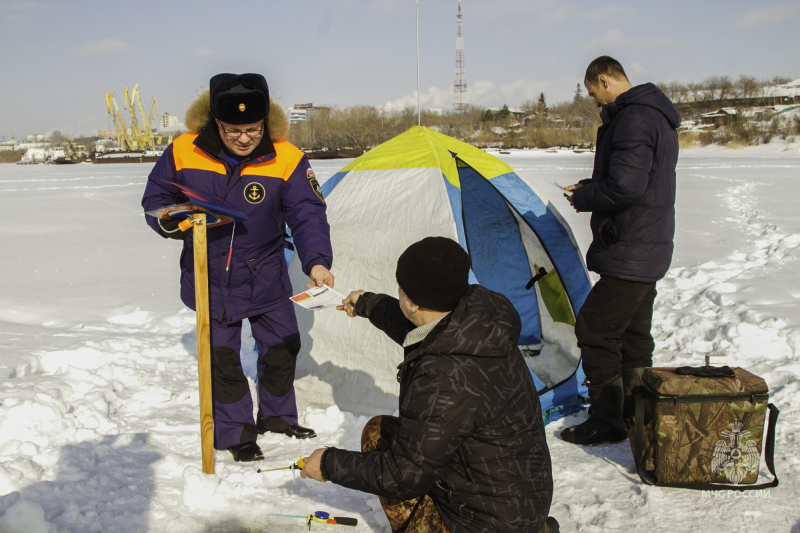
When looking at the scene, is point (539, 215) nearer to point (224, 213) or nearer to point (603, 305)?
point (603, 305)

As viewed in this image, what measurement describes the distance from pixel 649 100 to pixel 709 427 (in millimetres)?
1344

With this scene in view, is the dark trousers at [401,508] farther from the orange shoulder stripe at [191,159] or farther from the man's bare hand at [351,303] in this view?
the orange shoulder stripe at [191,159]

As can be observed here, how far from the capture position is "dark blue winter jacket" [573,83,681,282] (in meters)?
2.47

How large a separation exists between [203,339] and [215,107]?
36.4 inches

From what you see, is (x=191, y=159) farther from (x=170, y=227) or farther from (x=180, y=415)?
(x=180, y=415)

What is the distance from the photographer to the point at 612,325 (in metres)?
2.67

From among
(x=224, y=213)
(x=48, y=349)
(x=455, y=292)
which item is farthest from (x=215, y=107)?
(x=48, y=349)

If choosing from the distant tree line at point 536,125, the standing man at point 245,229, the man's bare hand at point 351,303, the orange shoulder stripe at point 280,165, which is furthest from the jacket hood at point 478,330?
the distant tree line at point 536,125

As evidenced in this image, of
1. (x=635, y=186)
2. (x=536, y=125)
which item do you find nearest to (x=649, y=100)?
(x=635, y=186)

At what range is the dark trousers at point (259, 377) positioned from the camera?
267 centimetres

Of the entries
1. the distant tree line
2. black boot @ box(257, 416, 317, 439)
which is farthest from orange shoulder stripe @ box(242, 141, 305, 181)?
the distant tree line

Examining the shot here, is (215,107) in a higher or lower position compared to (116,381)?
higher

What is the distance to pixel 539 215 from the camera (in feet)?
11.6

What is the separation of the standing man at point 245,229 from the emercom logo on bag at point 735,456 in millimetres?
1683
